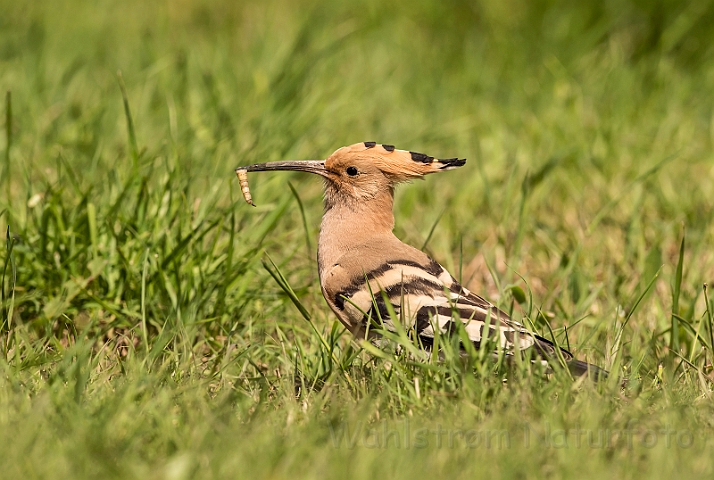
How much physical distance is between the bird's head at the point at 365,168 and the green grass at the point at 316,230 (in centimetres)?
19

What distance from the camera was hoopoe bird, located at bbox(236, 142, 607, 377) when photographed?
2498 mm

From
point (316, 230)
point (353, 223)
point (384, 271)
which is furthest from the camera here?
point (316, 230)

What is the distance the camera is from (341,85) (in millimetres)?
4809

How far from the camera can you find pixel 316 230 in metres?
3.64

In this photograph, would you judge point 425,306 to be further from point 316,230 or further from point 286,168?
point 316,230

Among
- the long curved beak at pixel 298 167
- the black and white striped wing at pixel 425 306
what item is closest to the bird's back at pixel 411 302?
the black and white striped wing at pixel 425 306

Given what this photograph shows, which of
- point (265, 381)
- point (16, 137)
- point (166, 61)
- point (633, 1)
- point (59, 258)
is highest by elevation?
point (633, 1)

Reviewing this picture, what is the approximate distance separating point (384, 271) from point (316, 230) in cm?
89

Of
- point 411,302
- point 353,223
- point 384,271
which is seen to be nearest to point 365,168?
point 353,223

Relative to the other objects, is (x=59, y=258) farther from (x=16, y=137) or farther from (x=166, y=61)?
(x=166, y=61)

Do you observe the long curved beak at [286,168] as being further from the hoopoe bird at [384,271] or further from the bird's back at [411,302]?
the bird's back at [411,302]

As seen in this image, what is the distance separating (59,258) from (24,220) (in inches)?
9.6

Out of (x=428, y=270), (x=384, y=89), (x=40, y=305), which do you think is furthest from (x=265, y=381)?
(x=384, y=89)

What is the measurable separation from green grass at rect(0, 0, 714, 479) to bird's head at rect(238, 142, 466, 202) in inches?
7.4
